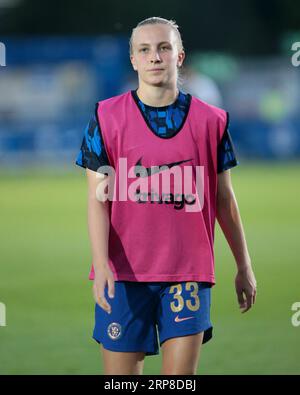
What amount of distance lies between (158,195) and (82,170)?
20.4 meters

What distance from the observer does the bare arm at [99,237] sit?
4273 millimetres

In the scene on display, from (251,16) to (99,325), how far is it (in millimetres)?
43381

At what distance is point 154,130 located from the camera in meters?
4.45

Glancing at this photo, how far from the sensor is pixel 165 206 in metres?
4.44

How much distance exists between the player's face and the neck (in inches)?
1.1

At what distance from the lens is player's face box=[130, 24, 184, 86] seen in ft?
14.6

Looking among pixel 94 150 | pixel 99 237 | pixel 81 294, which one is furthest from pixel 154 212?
pixel 81 294

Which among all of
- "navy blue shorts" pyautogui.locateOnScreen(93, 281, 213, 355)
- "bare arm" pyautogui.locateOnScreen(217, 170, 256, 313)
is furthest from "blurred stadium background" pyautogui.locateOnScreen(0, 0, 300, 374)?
"navy blue shorts" pyautogui.locateOnScreen(93, 281, 213, 355)

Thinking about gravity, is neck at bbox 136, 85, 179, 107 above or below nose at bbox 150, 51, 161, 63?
below

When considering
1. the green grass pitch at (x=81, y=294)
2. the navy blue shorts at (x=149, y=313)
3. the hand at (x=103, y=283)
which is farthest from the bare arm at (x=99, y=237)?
the green grass pitch at (x=81, y=294)

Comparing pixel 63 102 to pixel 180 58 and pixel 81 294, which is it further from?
pixel 180 58

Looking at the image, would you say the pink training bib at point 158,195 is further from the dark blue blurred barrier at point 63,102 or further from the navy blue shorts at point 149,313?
the dark blue blurred barrier at point 63,102

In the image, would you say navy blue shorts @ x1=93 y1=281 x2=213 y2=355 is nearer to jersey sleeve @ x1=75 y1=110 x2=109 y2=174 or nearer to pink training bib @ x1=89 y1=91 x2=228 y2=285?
pink training bib @ x1=89 y1=91 x2=228 y2=285

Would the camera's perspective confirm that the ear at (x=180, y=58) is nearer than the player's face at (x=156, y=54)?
No
